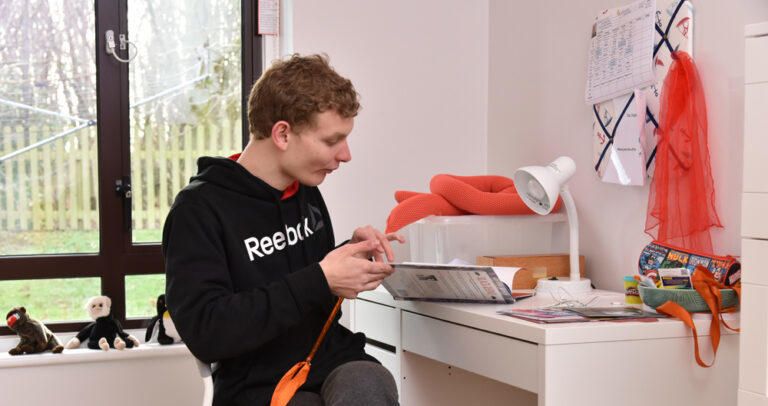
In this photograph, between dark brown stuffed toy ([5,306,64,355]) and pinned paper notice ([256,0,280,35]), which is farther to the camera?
pinned paper notice ([256,0,280,35])

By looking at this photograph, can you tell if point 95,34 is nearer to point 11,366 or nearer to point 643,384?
point 11,366

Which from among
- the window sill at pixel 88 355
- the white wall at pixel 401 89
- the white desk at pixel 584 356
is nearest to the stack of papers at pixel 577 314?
the white desk at pixel 584 356

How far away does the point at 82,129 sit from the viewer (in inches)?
93.6

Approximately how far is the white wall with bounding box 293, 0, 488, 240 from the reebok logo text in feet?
2.92

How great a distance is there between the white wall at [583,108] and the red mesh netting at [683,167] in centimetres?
2

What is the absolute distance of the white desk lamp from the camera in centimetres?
169

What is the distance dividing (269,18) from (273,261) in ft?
4.17

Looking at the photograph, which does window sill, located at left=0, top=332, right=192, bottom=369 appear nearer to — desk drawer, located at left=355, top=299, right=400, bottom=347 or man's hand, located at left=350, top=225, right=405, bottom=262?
desk drawer, located at left=355, top=299, right=400, bottom=347

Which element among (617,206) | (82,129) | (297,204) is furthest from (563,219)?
(82,129)

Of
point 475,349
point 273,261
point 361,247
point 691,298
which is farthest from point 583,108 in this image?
point 273,261

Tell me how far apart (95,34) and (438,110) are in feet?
3.63

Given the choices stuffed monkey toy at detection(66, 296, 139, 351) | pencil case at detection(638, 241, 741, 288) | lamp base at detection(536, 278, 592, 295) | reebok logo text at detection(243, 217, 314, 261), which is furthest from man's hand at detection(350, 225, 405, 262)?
stuffed monkey toy at detection(66, 296, 139, 351)

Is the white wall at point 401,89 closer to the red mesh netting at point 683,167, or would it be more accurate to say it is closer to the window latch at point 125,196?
the window latch at point 125,196

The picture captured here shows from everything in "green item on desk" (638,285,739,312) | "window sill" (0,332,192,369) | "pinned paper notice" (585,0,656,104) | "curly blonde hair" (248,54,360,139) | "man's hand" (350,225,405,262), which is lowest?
"window sill" (0,332,192,369)
